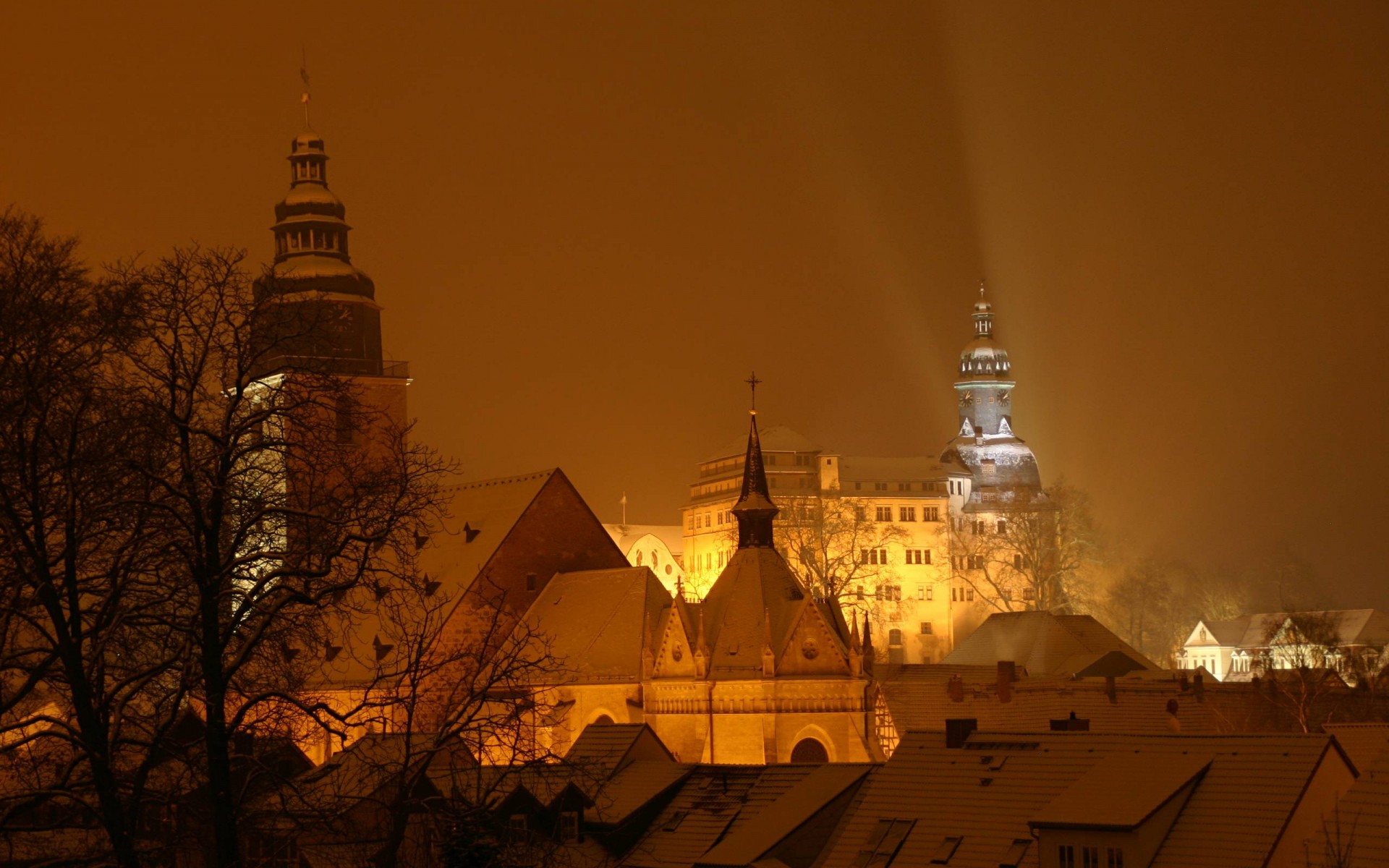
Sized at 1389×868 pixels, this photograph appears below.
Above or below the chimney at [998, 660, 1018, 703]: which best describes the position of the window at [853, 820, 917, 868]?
below

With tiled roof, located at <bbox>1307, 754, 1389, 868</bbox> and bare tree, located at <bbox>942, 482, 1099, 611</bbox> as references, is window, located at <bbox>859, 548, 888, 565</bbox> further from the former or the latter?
tiled roof, located at <bbox>1307, 754, 1389, 868</bbox>

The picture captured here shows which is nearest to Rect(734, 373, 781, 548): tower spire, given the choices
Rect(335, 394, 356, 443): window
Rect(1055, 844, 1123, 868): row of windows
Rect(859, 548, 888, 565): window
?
Rect(1055, 844, 1123, 868): row of windows

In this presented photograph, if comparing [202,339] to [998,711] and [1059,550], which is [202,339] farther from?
[1059,550]

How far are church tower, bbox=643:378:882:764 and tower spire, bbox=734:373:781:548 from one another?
9.45 ft

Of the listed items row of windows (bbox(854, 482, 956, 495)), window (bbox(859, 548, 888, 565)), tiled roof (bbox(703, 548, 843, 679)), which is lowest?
tiled roof (bbox(703, 548, 843, 679))

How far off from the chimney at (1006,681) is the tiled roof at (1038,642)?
41.9 feet

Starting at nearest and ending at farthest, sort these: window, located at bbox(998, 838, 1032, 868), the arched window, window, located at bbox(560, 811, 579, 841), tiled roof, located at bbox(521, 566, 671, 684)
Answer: window, located at bbox(998, 838, 1032, 868), window, located at bbox(560, 811, 579, 841), the arched window, tiled roof, located at bbox(521, 566, 671, 684)

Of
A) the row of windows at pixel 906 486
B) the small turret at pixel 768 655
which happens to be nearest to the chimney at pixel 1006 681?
the small turret at pixel 768 655

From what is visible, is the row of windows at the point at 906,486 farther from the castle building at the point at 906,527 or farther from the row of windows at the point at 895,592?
the row of windows at the point at 895,592

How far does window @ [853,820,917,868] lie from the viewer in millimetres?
38875

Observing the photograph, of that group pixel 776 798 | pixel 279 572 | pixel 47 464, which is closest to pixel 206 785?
pixel 279 572

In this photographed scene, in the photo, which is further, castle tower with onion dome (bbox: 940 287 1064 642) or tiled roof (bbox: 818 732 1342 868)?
castle tower with onion dome (bbox: 940 287 1064 642)

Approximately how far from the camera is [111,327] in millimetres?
22000

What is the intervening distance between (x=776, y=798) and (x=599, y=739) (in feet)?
31.7
